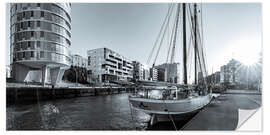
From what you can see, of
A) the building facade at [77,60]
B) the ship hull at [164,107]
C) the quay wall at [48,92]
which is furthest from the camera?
the building facade at [77,60]

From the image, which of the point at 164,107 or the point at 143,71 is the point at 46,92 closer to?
the point at 143,71

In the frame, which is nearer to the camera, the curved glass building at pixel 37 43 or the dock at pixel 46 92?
the dock at pixel 46 92

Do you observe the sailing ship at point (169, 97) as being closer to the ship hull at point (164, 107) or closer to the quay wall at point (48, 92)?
the ship hull at point (164, 107)

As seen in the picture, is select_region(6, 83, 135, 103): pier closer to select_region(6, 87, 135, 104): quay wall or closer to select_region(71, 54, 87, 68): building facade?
select_region(6, 87, 135, 104): quay wall

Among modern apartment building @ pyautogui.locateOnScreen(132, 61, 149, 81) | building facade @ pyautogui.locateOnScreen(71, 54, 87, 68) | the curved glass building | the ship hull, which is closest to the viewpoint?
the ship hull

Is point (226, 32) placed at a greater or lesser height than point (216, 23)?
lesser

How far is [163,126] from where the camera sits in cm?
261

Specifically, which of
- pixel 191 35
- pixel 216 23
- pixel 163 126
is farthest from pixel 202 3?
pixel 163 126

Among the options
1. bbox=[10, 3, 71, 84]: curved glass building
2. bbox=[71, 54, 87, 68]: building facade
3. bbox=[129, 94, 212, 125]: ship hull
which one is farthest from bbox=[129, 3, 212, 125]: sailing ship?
bbox=[71, 54, 87, 68]: building facade

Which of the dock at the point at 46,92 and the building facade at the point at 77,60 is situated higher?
the building facade at the point at 77,60

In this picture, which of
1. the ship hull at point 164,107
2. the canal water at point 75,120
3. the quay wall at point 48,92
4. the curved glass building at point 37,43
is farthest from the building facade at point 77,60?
the ship hull at point 164,107

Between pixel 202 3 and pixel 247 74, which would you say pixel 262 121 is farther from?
pixel 202 3

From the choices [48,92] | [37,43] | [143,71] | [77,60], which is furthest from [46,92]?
[143,71]

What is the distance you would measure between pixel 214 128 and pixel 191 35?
3002 millimetres
